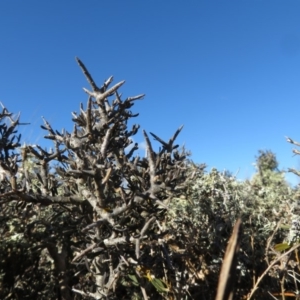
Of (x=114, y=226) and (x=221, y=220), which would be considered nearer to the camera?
(x=114, y=226)

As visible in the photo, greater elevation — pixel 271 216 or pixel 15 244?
pixel 271 216

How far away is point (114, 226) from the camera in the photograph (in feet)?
7.34

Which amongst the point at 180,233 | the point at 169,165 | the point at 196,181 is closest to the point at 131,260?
the point at 169,165

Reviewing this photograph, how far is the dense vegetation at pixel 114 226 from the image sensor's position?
2320 mm

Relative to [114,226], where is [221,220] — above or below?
above

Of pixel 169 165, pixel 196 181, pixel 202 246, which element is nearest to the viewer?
pixel 169 165

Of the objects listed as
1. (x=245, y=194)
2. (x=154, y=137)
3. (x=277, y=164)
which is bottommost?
(x=154, y=137)

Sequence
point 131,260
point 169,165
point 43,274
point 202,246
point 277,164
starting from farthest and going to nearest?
point 277,164
point 43,274
point 202,246
point 169,165
point 131,260

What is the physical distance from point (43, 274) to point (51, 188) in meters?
1.15

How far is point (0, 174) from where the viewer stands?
2445 millimetres

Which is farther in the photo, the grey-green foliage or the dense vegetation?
the grey-green foliage

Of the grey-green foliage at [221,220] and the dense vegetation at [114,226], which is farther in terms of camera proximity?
the grey-green foliage at [221,220]

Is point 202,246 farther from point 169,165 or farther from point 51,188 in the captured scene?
point 51,188

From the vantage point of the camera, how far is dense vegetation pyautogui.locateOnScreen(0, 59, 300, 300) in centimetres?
232
